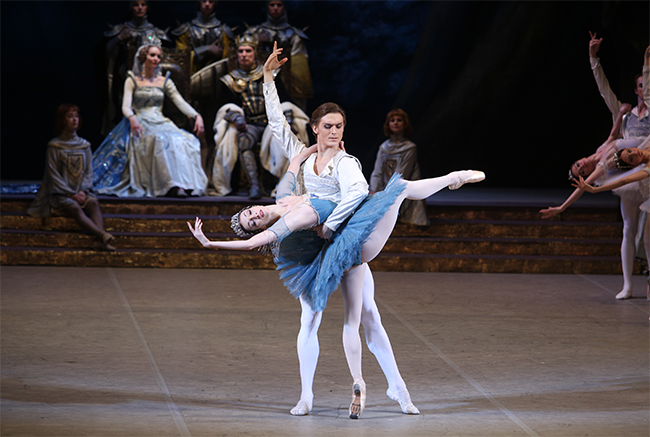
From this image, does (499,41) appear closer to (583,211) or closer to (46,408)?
(583,211)

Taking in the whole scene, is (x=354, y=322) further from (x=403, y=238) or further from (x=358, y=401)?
(x=403, y=238)

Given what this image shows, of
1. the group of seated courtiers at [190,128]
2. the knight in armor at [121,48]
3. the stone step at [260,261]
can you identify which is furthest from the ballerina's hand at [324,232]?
the knight in armor at [121,48]

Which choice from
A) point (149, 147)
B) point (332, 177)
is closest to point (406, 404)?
point (332, 177)

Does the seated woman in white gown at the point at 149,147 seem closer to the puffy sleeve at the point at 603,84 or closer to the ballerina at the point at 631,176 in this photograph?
the puffy sleeve at the point at 603,84

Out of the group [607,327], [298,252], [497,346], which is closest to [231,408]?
[298,252]

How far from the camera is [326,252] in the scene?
3320mm

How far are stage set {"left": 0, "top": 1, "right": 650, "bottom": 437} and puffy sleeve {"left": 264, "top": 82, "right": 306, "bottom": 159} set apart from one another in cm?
19

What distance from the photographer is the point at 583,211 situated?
24.6ft

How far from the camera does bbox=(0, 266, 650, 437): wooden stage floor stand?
3416mm

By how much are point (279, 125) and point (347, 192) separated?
521mm

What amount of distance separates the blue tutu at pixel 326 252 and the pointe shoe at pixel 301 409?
450mm

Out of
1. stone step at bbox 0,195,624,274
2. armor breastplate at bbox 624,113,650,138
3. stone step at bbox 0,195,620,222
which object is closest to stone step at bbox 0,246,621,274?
stone step at bbox 0,195,624,274

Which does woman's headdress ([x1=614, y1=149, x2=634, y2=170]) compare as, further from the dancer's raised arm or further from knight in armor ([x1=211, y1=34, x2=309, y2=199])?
knight in armor ([x1=211, y1=34, x2=309, y2=199])

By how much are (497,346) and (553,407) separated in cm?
104
